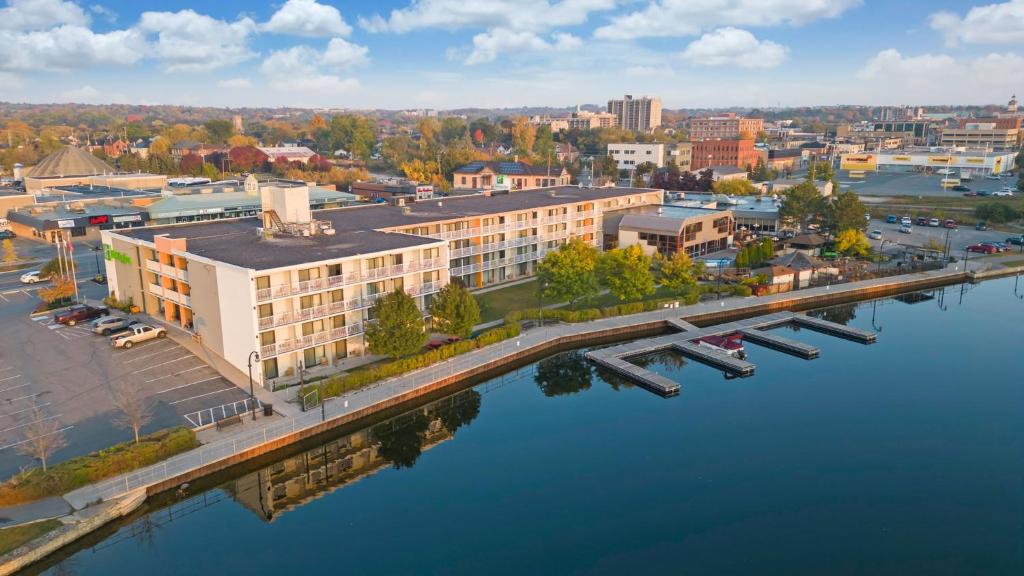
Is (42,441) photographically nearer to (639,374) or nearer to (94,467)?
(94,467)

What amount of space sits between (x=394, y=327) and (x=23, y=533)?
19.9 metres

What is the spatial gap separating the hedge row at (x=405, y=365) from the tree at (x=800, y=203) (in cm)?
4921

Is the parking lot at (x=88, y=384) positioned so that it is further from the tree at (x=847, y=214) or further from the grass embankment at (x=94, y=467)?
the tree at (x=847, y=214)

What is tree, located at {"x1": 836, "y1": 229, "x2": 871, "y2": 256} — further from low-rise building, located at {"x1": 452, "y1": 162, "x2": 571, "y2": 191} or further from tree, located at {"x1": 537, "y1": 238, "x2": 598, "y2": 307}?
low-rise building, located at {"x1": 452, "y1": 162, "x2": 571, "y2": 191}

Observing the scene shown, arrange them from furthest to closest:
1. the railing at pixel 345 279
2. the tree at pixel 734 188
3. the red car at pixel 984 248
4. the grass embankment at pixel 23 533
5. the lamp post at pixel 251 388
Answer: the tree at pixel 734 188 < the red car at pixel 984 248 < the railing at pixel 345 279 < the lamp post at pixel 251 388 < the grass embankment at pixel 23 533

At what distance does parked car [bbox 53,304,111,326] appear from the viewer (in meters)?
49.1

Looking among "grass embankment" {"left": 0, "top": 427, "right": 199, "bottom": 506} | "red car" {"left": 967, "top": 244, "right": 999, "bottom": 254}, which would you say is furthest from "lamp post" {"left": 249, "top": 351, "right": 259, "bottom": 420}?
"red car" {"left": 967, "top": 244, "right": 999, "bottom": 254}

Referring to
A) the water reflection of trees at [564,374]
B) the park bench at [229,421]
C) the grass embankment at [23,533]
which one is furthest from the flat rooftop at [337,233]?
the grass embankment at [23,533]

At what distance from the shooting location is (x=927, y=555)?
26.1m

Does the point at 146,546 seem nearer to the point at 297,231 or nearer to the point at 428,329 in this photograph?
the point at 428,329

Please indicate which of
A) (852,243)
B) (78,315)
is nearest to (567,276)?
(78,315)

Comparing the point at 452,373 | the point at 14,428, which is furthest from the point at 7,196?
the point at 452,373

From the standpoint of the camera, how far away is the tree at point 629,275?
5459 cm

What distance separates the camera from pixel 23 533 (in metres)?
25.5
